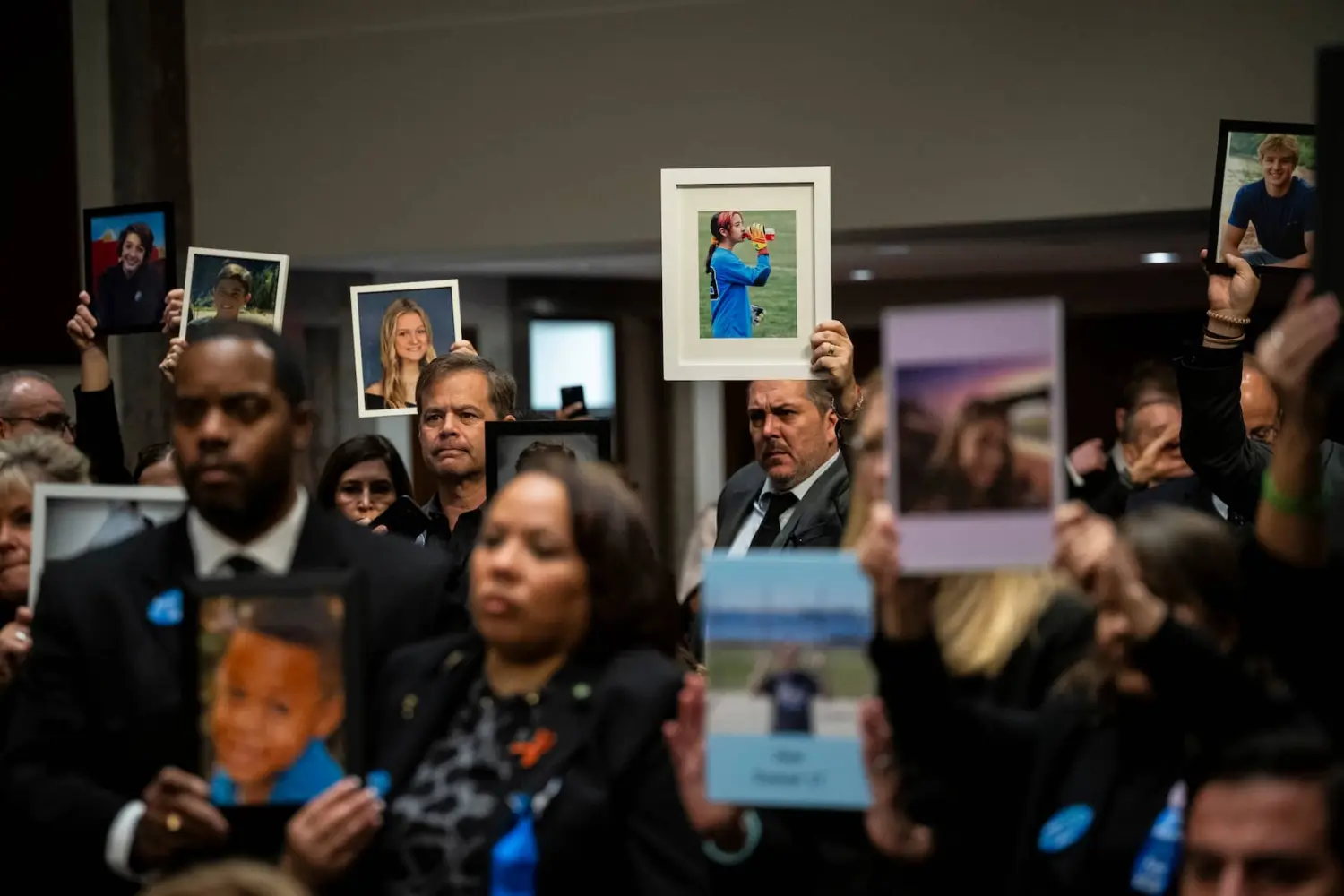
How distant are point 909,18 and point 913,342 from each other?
A: 5.44 meters

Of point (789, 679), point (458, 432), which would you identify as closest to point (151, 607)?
point (789, 679)

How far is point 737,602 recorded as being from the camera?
89.0 inches

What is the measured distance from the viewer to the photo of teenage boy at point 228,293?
4.63 meters

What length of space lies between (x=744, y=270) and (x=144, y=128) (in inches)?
204

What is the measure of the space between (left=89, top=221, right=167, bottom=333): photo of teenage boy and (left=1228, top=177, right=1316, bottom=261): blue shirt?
9.00 ft

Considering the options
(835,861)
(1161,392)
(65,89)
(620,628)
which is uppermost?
(65,89)

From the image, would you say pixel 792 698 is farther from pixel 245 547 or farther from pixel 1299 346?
pixel 245 547

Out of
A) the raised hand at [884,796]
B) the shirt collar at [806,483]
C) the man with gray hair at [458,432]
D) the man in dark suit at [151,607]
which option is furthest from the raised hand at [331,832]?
the shirt collar at [806,483]

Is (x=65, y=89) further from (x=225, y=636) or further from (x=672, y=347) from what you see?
(x=225, y=636)

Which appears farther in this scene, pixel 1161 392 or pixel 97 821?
pixel 1161 392

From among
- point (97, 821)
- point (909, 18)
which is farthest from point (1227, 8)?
point (97, 821)

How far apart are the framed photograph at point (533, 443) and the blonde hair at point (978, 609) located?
4.77ft

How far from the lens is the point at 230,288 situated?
4.64 meters

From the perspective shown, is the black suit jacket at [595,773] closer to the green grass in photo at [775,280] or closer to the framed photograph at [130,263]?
the green grass in photo at [775,280]
